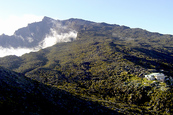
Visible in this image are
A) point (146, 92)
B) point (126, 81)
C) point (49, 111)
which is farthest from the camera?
→ point (126, 81)

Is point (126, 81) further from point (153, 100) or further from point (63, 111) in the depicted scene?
point (63, 111)

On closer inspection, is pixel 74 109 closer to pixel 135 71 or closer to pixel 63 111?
pixel 63 111

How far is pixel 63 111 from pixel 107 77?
4892cm

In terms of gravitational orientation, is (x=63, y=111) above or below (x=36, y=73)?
above

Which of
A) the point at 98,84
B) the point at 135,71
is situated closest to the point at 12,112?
the point at 98,84

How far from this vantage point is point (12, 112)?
17188 mm

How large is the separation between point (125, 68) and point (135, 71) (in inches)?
313

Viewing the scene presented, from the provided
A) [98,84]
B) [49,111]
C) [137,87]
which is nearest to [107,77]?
[98,84]

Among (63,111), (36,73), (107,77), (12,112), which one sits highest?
(12,112)

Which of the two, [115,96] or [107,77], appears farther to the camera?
[107,77]

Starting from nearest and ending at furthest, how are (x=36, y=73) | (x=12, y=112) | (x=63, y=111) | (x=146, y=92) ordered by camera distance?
(x=12, y=112), (x=63, y=111), (x=146, y=92), (x=36, y=73)

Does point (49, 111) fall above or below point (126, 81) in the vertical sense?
above

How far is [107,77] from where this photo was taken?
7169cm

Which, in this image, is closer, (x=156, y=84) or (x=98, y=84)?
(x=156, y=84)
